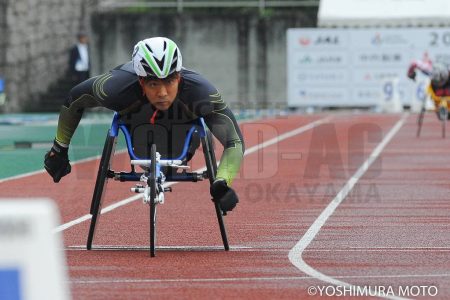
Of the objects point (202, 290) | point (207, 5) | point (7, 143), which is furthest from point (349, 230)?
point (207, 5)

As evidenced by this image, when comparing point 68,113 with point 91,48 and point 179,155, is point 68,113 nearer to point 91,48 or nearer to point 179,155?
point 179,155

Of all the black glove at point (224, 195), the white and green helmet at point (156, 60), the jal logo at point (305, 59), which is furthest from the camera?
the jal logo at point (305, 59)

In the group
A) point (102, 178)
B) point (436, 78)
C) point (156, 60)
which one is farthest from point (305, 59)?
point (156, 60)

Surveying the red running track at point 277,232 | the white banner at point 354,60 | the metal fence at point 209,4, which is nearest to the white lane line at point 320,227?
the red running track at point 277,232

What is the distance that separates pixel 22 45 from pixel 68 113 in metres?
30.2

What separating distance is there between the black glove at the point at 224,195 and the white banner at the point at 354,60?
110 feet

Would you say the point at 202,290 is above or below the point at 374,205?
above

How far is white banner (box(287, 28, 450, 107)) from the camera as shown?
143ft

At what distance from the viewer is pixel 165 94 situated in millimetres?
10422

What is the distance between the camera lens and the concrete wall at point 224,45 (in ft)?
144

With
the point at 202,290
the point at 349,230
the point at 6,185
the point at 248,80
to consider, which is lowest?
the point at 248,80

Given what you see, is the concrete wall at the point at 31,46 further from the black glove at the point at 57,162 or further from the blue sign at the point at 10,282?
the blue sign at the point at 10,282

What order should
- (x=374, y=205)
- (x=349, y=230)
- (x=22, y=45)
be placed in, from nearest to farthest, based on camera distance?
(x=349, y=230), (x=374, y=205), (x=22, y=45)

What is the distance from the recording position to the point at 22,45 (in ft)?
134
